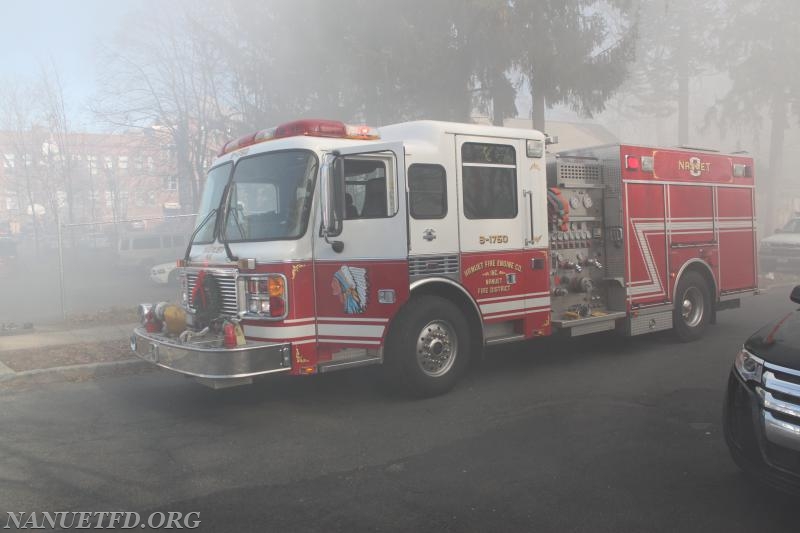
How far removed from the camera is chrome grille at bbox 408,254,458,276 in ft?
16.4

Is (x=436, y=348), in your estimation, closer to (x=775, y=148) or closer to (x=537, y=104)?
(x=537, y=104)

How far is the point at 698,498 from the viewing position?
3262 millimetres

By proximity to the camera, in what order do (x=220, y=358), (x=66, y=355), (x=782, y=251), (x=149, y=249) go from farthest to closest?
(x=149, y=249) < (x=782, y=251) < (x=66, y=355) < (x=220, y=358)

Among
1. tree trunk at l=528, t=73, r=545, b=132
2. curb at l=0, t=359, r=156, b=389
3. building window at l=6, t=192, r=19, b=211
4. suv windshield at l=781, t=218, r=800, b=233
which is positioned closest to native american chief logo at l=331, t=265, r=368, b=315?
curb at l=0, t=359, r=156, b=389

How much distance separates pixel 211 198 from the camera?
5.71 meters

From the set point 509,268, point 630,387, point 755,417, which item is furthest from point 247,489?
point 630,387

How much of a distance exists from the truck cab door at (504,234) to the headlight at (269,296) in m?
1.51

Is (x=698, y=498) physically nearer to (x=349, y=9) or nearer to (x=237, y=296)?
(x=237, y=296)

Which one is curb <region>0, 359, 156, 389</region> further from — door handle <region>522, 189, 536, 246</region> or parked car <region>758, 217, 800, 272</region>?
parked car <region>758, 217, 800, 272</region>

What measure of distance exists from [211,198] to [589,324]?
376 cm

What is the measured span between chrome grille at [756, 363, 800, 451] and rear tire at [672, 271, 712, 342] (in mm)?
4506

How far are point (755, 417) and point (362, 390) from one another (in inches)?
133

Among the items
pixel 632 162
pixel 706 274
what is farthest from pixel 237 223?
pixel 706 274

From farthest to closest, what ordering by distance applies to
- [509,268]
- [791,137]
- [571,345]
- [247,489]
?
[791,137] < [571,345] < [509,268] < [247,489]
